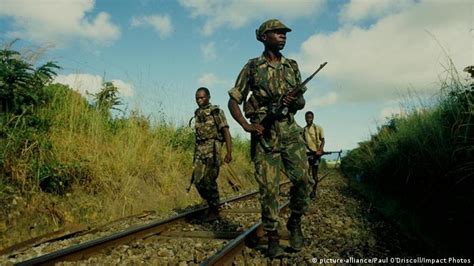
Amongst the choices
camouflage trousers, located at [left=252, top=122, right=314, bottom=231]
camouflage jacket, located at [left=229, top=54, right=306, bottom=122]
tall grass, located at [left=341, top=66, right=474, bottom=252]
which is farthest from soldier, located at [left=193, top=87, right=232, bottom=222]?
tall grass, located at [left=341, top=66, right=474, bottom=252]

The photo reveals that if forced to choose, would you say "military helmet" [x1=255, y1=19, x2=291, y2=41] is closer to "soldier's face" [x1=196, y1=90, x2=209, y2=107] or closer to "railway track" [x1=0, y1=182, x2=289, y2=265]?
"railway track" [x1=0, y1=182, x2=289, y2=265]

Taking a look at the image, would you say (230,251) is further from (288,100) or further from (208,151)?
(208,151)

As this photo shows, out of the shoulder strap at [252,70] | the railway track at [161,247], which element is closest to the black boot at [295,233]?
the railway track at [161,247]

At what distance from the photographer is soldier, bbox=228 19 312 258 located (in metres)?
3.91

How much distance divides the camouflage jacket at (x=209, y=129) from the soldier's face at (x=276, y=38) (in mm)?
2459

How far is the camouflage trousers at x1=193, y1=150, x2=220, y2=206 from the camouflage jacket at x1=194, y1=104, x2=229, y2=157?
0.11 meters

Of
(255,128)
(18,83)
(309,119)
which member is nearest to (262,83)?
(255,128)

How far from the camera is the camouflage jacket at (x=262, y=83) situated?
4004mm

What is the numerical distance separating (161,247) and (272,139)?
5.59 feet

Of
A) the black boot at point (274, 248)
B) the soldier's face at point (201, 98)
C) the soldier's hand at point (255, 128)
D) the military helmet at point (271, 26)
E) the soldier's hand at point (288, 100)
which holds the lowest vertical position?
the black boot at point (274, 248)

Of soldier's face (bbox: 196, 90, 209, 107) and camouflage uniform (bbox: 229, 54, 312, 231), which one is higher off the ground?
soldier's face (bbox: 196, 90, 209, 107)

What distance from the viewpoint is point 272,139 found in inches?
156

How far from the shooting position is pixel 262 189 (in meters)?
3.94

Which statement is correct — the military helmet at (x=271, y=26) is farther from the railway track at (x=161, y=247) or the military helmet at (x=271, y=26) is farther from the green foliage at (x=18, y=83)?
the green foliage at (x=18, y=83)
